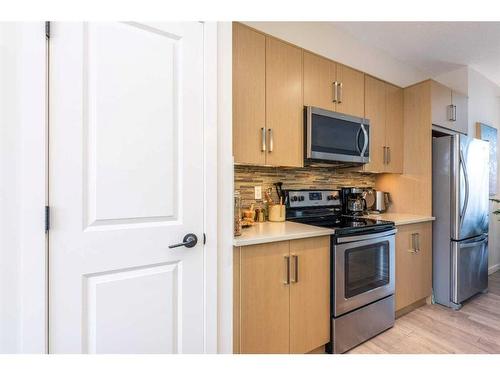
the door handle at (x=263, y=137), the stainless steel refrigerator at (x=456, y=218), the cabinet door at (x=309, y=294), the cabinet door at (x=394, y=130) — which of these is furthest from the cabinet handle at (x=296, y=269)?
the stainless steel refrigerator at (x=456, y=218)

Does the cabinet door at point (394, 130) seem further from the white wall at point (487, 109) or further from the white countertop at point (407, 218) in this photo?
the white wall at point (487, 109)

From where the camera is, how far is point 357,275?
1.75 meters

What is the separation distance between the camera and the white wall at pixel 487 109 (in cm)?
300

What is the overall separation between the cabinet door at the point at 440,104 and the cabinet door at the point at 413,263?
1.05m

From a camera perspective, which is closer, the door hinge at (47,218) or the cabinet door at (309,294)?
the door hinge at (47,218)

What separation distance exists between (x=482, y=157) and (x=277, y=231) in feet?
8.55

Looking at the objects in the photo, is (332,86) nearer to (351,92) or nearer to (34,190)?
(351,92)

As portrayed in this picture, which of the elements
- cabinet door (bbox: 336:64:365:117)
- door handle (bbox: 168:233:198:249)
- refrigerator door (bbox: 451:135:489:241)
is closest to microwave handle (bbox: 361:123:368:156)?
cabinet door (bbox: 336:64:365:117)

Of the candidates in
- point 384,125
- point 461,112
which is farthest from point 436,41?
point 384,125

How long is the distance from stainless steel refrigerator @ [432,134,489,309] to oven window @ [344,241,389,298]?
3.07 ft

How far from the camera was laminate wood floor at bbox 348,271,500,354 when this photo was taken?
1.75 metres

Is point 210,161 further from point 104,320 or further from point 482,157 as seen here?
point 482,157

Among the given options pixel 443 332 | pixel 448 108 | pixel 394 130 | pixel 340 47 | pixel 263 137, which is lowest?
pixel 443 332

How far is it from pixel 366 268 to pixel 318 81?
1.49 metres
